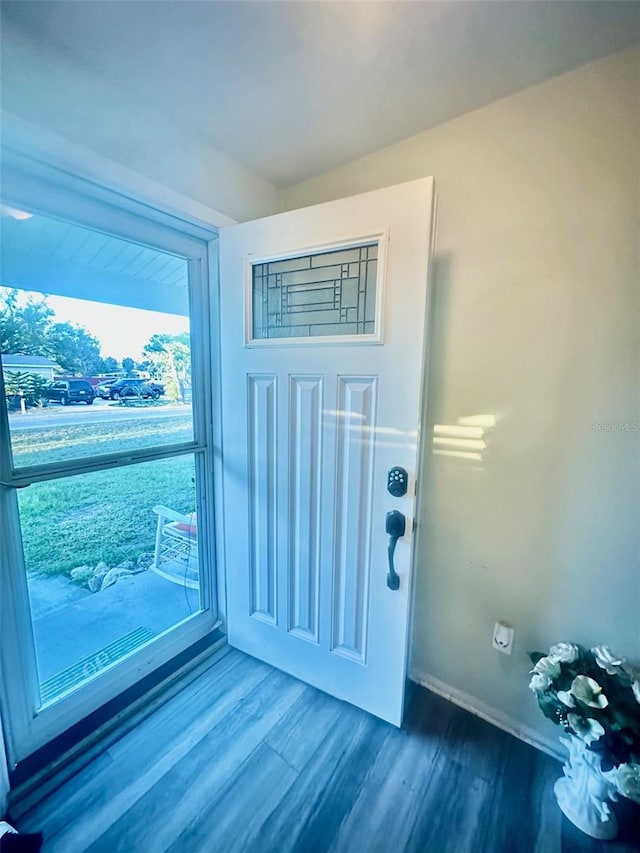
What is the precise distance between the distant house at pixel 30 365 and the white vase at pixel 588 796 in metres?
2.06

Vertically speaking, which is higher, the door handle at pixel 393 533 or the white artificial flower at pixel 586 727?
the door handle at pixel 393 533

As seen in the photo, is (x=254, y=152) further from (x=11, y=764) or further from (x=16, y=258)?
(x=11, y=764)

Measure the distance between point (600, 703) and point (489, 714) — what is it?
1.79 feet

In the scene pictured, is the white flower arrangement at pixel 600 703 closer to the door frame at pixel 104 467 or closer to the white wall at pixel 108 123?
the door frame at pixel 104 467

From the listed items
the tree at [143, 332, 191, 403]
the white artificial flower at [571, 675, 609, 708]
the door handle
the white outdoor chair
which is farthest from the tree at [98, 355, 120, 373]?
the white artificial flower at [571, 675, 609, 708]

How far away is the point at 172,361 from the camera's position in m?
1.52

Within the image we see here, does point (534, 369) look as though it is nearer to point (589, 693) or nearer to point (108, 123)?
point (589, 693)

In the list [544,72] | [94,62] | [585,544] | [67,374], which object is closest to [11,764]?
[67,374]

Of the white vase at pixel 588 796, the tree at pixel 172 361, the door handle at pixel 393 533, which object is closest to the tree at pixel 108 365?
the tree at pixel 172 361

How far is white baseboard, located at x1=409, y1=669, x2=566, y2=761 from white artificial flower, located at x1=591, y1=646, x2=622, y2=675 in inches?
18.0

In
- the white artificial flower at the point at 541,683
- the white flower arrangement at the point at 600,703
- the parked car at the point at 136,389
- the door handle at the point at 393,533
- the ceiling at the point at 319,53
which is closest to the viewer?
the ceiling at the point at 319,53

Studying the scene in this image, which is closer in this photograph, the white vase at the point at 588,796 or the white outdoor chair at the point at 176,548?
→ the white vase at the point at 588,796

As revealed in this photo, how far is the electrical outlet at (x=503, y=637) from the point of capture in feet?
4.31

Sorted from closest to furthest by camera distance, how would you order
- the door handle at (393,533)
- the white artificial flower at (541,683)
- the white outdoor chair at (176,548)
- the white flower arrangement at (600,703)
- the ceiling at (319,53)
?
the ceiling at (319,53) < the white flower arrangement at (600,703) < the white artificial flower at (541,683) < the door handle at (393,533) < the white outdoor chair at (176,548)
